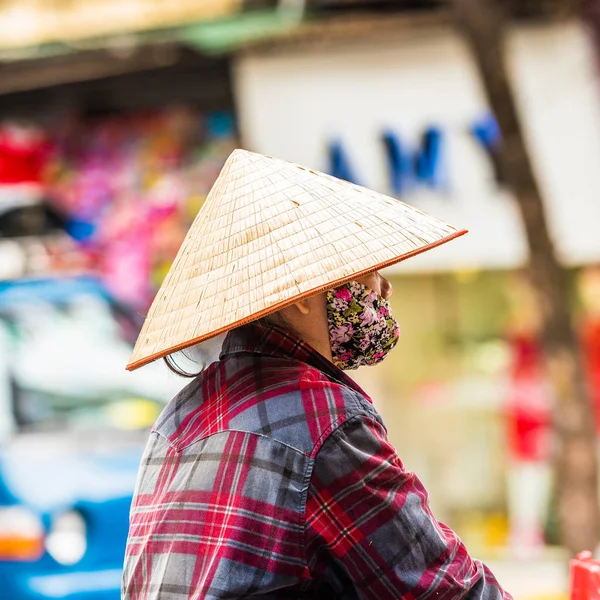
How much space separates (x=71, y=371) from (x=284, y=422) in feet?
12.0

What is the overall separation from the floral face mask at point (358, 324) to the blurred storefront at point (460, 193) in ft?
17.1

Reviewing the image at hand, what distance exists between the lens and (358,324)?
173 cm

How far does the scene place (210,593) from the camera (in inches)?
59.1

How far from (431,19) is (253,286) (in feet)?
18.9

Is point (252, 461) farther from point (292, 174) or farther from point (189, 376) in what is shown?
point (292, 174)

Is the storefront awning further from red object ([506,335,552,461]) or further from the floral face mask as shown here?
the floral face mask

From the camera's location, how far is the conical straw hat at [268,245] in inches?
63.2

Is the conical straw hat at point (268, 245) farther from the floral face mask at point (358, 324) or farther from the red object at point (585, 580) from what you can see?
the red object at point (585, 580)

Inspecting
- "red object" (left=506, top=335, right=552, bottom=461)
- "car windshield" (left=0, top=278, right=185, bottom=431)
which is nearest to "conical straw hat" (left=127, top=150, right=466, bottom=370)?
"car windshield" (left=0, top=278, right=185, bottom=431)

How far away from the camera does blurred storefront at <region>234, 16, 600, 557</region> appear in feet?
22.9

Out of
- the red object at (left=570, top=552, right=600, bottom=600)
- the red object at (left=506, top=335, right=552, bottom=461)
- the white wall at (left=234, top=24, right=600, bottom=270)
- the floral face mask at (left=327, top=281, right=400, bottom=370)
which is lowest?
the red object at (left=506, top=335, right=552, bottom=461)

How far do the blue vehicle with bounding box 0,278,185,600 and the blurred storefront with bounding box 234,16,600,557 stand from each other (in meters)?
2.49

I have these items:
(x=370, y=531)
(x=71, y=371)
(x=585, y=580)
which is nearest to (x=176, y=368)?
(x=370, y=531)

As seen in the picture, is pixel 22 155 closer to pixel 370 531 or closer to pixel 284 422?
pixel 284 422
